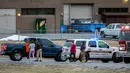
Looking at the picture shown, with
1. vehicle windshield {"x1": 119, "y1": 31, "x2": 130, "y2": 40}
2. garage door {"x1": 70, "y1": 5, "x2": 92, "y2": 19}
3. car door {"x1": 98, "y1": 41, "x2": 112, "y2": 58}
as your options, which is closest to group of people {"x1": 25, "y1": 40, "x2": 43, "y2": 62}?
car door {"x1": 98, "y1": 41, "x2": 112, "y2": 58}

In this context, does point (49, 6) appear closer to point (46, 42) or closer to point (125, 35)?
point (46, 42)

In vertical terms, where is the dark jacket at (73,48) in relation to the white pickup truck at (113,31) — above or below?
below

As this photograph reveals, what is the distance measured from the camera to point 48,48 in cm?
2670

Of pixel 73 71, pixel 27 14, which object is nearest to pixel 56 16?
pixel 27 14

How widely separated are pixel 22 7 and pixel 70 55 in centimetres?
4197

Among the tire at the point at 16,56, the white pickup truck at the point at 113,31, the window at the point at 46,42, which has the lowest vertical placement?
the tire at the point at 16,56

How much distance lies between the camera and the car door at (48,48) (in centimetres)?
2670

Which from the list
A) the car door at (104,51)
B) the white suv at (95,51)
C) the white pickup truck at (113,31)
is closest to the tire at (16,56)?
the white suv at (95,51)

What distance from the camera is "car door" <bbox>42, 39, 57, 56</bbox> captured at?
1051 inches

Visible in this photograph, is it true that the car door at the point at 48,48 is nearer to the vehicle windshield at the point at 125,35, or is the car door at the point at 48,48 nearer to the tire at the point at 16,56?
the tire at the point at 16,56

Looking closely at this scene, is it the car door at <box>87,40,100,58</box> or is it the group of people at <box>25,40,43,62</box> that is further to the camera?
the car door at <box>87,40,100,58</box>

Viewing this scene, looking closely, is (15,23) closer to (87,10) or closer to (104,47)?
(87,10)

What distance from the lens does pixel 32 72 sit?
16.8m

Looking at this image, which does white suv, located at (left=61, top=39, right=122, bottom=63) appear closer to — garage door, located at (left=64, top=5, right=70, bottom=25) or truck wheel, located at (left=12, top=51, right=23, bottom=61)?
truck wheel, located at (left=12, top=51, right=23, bottom=61)
